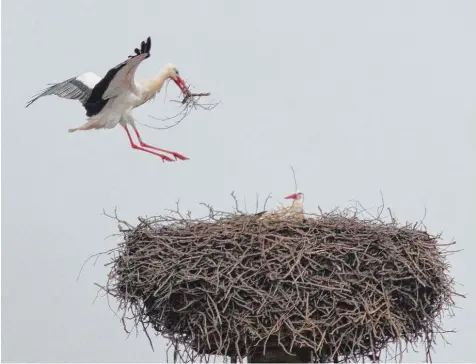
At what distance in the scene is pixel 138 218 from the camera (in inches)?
394

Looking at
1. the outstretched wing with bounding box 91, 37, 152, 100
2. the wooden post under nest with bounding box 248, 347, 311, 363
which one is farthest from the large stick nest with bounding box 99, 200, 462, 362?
the outstretched wing with bounding box 91, 37, 152, 100

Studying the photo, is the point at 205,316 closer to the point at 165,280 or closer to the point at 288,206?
the point at 165,280

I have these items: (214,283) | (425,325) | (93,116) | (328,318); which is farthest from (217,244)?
(93,116)

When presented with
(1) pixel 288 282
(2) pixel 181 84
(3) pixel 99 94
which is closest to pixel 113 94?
(3) pixel 99 94

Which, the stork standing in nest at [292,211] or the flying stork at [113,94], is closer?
the stork standing in nest at [292,211]

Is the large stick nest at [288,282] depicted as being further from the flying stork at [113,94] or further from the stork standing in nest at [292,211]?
the flying stork at [113,94]

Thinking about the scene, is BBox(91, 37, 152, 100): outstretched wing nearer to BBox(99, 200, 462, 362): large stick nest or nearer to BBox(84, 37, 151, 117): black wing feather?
BBox(84, 37, 151, 117): black wing feather

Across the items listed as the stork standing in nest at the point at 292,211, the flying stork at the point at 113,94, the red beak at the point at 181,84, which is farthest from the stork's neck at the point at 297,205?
the red beak at the point at 181,84

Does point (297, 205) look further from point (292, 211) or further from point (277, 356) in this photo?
point (277, 356)

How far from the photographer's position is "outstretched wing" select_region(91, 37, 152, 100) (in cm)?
1060

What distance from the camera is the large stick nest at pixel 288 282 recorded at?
30.9 ft

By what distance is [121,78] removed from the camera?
37.0ft

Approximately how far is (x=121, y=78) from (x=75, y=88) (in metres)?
0.56

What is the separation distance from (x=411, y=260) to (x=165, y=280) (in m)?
1.89
